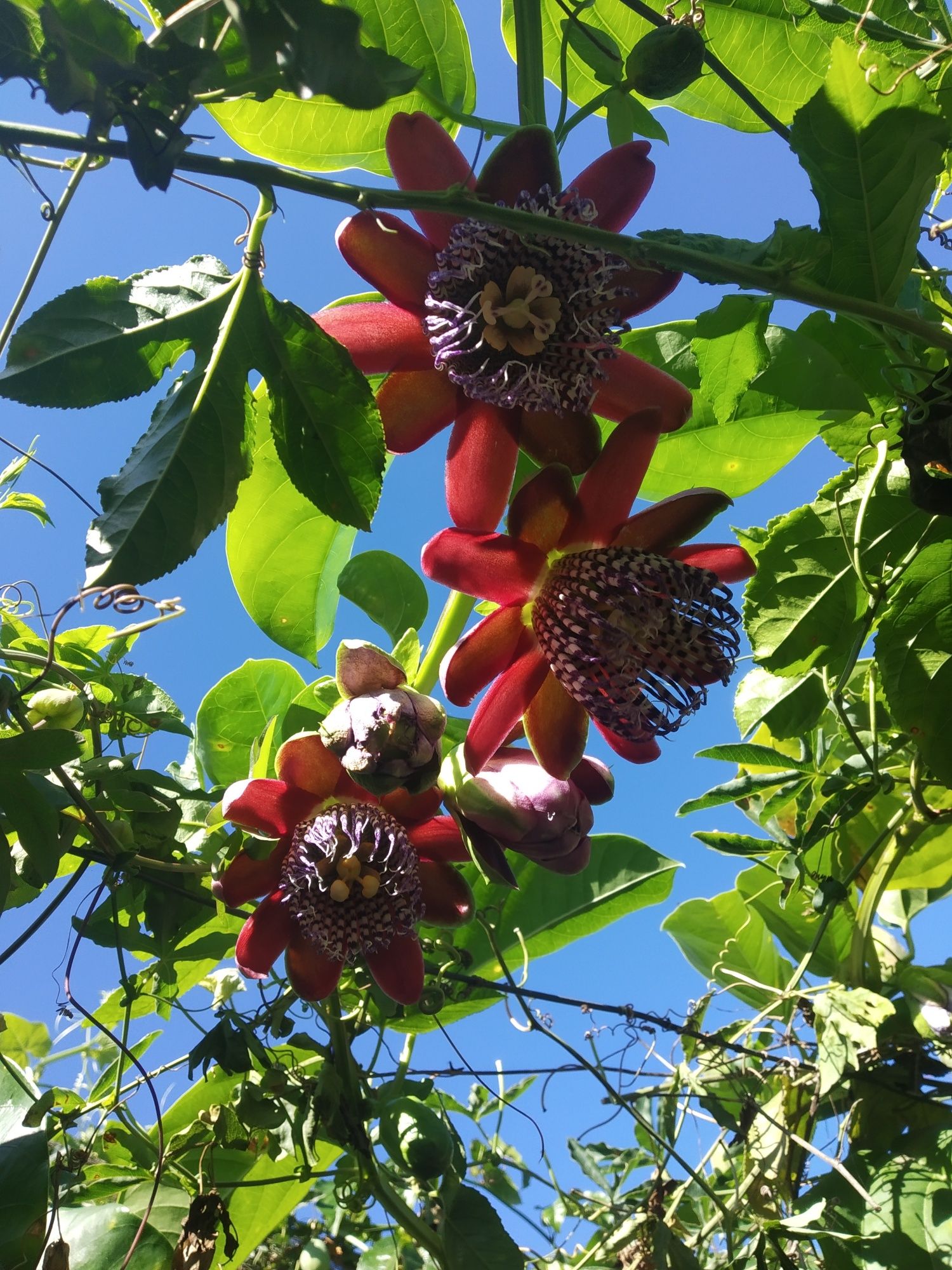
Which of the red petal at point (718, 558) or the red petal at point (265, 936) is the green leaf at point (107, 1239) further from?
the red petal at point (718, 558)

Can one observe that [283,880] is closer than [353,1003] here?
Yes

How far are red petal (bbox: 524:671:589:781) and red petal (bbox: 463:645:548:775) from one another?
12 mm

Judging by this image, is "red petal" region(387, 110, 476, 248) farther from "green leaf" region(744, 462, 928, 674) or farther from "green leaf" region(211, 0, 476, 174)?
"green leaf" region(744, 462, 928, 674)

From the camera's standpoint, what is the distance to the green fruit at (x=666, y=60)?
3.56 feet

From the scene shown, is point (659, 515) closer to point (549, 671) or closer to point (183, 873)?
point (549, 671)

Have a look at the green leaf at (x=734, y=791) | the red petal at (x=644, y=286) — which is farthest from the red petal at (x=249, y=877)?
the red petal at (x=644, y=286)

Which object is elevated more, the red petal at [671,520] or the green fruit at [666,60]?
the green fruit at [666,60]

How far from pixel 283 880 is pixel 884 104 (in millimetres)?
1009

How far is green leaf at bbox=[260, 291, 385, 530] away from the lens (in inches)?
36.9

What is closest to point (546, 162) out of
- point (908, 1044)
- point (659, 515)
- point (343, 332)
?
point (343, 332)

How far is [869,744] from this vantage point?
1.58 meters

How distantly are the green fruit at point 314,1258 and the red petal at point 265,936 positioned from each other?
795 millimetres

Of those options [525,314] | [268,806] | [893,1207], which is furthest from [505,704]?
[893,1207]

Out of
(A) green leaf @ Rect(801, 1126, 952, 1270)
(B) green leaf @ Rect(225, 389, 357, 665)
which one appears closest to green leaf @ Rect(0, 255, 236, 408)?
(B) green leaf @ Rect(225, 389, 357, 665)
